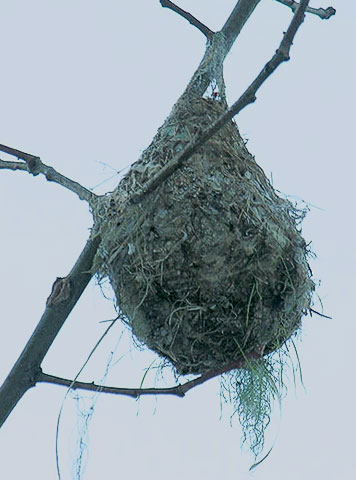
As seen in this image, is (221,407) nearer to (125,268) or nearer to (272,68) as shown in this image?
(125,268)

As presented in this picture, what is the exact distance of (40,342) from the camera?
2416mm

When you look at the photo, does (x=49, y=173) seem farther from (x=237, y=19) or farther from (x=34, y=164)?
(x=237, y=19)

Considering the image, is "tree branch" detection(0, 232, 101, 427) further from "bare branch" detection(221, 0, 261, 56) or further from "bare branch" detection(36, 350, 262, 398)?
"bare branch" detection(221, 0, 261, 56)

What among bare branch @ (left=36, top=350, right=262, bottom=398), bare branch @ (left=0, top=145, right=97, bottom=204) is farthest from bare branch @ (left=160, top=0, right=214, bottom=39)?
Result: bare branch @ (left=36, top=350, right=262, bottom=398)

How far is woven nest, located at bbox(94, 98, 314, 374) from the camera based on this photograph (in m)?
2.46

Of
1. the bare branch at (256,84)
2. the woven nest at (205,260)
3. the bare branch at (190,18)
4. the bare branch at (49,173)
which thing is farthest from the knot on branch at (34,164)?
the bare branch at (190,18)

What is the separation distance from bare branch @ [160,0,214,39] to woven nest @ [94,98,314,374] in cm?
42

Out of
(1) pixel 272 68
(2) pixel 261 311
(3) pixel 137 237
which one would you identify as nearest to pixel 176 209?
(3) pixel 137 237

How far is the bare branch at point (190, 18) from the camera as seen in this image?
116 inches

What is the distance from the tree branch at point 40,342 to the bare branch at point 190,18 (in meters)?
0.82

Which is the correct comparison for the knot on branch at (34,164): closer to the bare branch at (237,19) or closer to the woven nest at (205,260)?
the woven nest at (205,260)

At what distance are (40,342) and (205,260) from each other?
40 centimetres

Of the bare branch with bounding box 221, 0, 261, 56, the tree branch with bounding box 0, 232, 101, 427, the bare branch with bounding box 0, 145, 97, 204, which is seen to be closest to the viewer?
the tree branch with bounding box 0, 232, 101, 427

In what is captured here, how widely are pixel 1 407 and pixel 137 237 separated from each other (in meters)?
0.47
